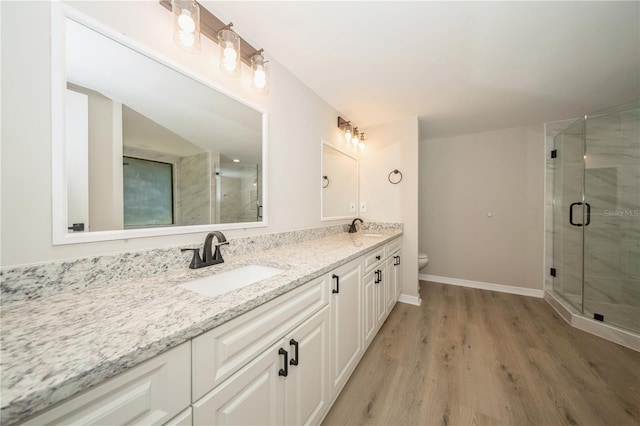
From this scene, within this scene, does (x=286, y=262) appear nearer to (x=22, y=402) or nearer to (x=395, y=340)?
(x=22, y=402)

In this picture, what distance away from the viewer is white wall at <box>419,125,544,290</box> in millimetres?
2820

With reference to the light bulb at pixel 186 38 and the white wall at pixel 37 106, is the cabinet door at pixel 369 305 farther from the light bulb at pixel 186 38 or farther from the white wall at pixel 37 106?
the light bulb at pixel 186 38

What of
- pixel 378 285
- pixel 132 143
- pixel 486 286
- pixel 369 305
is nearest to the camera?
pixel 132 143

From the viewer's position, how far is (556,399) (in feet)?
4.26

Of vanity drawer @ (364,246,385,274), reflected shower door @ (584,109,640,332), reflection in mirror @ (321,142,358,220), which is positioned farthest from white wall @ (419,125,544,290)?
vanity drawer @ (364,246,385,274)

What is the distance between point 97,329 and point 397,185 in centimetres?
266

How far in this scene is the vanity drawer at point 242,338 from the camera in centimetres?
57

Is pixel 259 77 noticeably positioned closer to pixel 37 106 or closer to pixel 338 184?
pixel 37 106

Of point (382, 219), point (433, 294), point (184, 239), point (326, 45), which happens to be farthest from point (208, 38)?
point (433, 294)

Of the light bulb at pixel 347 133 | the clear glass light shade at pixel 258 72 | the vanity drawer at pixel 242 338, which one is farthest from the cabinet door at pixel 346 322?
the light bulb at pixel 347 133

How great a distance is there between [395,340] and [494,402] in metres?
0.69

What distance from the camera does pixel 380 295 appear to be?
1.88 metres

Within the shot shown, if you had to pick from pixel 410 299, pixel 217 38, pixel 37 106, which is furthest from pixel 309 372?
pixel 410 299

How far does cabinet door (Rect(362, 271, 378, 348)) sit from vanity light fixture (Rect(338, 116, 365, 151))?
5.19 ft
